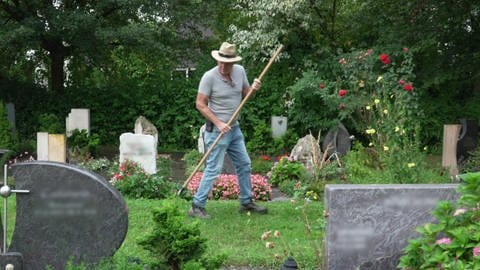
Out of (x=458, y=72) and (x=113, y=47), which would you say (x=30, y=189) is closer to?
(x=458, y=72)

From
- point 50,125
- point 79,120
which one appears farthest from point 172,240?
point 50,125

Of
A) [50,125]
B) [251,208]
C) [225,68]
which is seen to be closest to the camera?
[225,68]

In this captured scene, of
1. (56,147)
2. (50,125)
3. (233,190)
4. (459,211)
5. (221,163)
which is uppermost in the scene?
(459,211)

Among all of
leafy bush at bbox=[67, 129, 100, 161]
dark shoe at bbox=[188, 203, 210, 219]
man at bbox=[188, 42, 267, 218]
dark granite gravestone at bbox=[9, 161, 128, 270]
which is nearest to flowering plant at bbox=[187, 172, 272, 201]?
man at bbox=[188, 42, 267, 218]

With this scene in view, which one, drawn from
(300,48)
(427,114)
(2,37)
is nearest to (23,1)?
(2,37)

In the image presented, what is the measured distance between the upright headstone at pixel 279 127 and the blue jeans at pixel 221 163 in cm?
956

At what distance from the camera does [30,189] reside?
4805mm

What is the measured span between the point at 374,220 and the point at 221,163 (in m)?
2.69

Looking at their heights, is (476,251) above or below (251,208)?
above

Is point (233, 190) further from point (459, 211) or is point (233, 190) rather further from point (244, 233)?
point (459, 211)

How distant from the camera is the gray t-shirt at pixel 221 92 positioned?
7.26 m

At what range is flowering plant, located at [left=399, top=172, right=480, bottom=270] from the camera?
3945mm

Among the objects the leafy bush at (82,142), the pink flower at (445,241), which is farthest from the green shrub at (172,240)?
the leafy bush at (82,142)

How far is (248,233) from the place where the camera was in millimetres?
6570
